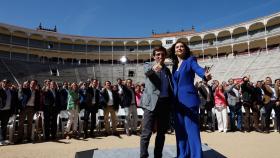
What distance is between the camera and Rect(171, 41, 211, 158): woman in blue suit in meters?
4.26

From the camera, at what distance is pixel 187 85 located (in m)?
4.38

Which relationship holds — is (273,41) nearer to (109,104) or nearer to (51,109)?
(109,104)

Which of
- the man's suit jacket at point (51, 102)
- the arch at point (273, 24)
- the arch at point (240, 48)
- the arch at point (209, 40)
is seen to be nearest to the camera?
the man's suit jacket at point (51, 102)

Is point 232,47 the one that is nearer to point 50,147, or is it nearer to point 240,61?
point 240,61

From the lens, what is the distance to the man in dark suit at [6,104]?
9109 millimetres

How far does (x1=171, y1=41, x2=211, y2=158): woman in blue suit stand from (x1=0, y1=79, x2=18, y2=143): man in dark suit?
6.56 meters

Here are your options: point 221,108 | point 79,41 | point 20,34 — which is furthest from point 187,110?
point 79,41

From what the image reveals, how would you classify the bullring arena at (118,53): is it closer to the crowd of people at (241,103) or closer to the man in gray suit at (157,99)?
the crowd of people at (241,103)

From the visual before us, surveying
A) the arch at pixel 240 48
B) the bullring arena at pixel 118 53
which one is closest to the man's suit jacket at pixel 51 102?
the bullring arena at pixel 118 53

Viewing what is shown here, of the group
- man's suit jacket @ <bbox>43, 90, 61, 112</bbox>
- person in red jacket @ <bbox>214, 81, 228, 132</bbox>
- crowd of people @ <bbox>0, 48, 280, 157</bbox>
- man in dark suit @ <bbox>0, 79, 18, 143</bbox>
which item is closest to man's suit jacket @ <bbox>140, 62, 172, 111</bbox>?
crowd of people @ <bbox>0, 48, 280, 157</bbox>

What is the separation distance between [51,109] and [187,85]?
6.63 m

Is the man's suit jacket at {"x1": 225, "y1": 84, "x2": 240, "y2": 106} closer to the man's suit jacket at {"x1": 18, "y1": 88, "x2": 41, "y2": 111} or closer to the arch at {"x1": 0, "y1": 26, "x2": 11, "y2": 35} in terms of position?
the man's suit jacket at {"x1": 18, "y1": 88, "x2": 41, "y2": 111}

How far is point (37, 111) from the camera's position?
9.83 metres

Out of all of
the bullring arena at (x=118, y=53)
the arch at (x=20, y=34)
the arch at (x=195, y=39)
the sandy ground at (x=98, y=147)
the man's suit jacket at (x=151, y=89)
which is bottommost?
the sandy ground at (x=98, y=147)
